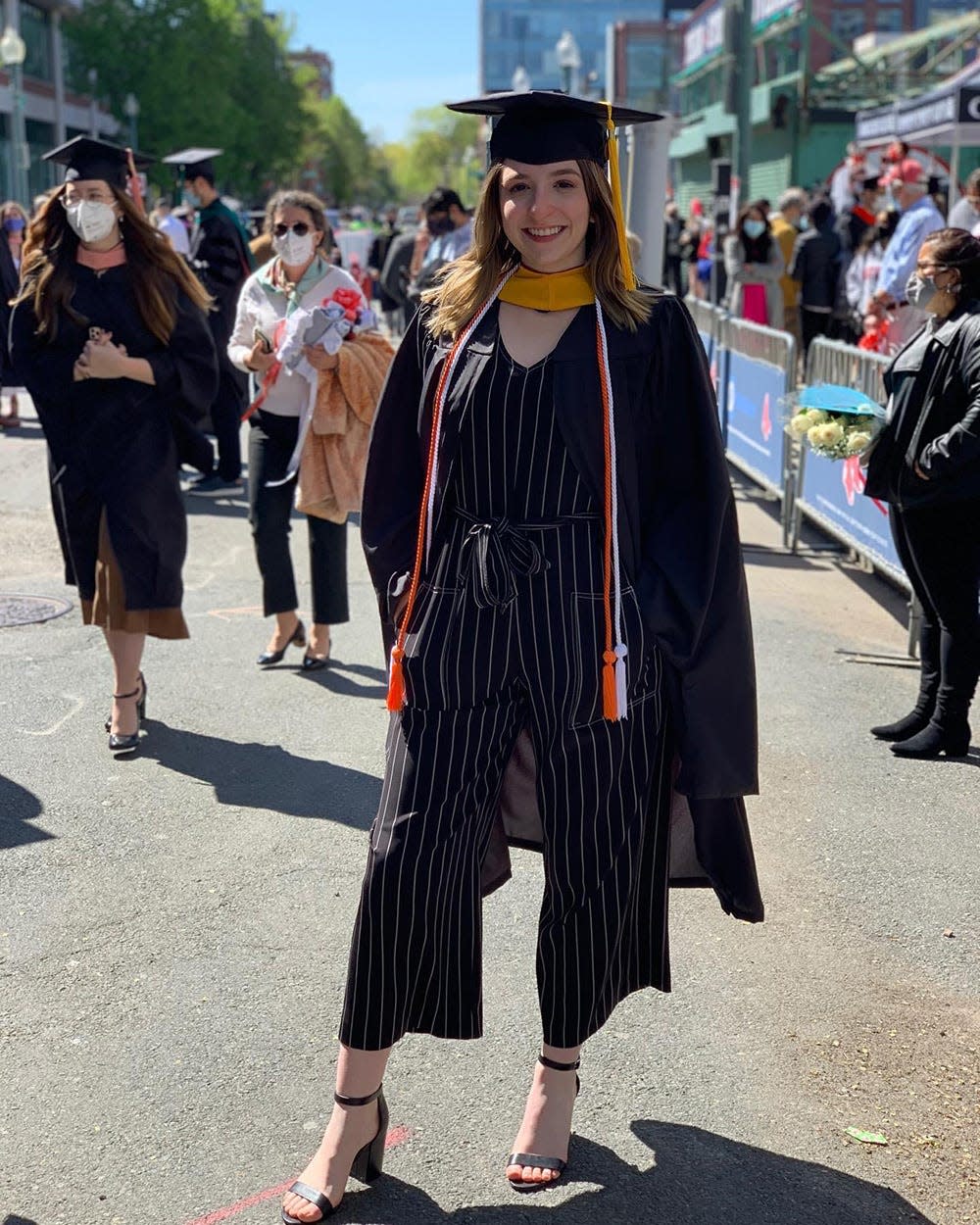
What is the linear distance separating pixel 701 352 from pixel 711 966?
1.85m

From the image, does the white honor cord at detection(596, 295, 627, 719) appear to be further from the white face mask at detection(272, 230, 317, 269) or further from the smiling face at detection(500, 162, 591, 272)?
the white face mask at detection(272, 230, 317, 269)

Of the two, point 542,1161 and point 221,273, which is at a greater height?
point 221,273

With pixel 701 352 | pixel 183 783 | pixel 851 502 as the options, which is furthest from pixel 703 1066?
pixel 851 502

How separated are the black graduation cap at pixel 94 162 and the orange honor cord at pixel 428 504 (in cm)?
296

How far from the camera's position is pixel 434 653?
3053 mm

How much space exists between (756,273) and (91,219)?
11.6m

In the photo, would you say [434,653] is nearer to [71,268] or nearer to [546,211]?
[546,211]

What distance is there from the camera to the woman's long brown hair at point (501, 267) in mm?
3039

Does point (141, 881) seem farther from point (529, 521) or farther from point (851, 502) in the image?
point (851, 502)

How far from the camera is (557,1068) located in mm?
3188

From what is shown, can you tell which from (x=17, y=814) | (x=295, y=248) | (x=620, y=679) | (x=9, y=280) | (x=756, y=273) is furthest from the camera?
(x=756, y=273)

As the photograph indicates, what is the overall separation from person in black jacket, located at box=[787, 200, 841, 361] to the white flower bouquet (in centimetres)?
992

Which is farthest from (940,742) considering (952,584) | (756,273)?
(756,273)

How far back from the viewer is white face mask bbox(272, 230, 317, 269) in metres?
6.62
